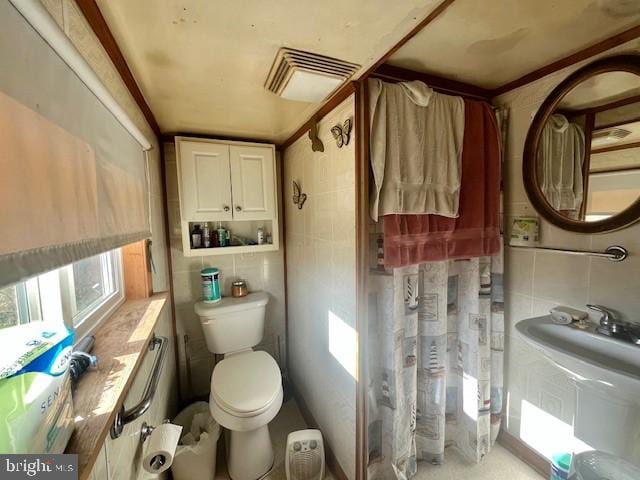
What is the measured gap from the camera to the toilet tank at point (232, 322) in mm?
1705

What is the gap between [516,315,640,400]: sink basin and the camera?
0.83 metres

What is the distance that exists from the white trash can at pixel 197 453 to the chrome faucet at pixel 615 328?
1882 millimetres

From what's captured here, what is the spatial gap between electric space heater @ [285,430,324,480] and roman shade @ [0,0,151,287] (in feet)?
4.42

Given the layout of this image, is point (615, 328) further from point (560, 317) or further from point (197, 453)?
point (197, 453)

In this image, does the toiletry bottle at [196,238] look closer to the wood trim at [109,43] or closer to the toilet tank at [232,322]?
the toilet tank at [232,322]

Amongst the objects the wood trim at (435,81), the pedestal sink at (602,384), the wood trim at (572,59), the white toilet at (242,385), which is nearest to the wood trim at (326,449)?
the white toilet at (242,385)

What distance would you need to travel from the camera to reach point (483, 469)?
54.7 inches

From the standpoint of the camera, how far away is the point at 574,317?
3.67 feet

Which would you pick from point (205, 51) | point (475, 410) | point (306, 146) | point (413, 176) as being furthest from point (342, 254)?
point (475, 410)

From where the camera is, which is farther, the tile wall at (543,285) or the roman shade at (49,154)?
the tile wall at (543,285)

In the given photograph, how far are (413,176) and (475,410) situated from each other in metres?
1.29

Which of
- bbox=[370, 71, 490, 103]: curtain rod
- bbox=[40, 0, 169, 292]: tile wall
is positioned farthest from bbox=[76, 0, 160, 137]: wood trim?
bbox=[370, 71, 490, 103]: curtain rod

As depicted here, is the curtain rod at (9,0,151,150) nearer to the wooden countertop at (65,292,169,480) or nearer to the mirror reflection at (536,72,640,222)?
the wooden countertop at (65,292,169,480)

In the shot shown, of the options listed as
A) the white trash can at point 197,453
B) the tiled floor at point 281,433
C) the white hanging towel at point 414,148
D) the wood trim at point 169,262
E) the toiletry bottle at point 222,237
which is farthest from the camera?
the toiletry bottle at point 222,237
